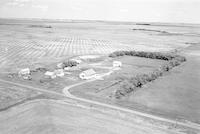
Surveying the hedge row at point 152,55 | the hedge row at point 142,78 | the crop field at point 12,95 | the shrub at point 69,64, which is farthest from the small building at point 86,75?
the hedge row at point 152,55

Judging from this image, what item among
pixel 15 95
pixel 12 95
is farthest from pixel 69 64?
pixel 12 95

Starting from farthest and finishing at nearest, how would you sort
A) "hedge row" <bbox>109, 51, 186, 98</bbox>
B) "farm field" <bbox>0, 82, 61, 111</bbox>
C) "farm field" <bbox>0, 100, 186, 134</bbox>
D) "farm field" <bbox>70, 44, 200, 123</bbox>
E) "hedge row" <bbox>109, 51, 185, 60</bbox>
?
"hedge row" <bbox>109, 51, 185, 60</bbox>
"hedge row" <bbox>109, 51, 186, 98</bbox>
"farm field" <bbox>0, 82, 61, 111</bbox>
"farm field" <bbox>70, 44, 200, 123</bbox>
"farm field" <bbox>0, 100, 186, 134</bbox>

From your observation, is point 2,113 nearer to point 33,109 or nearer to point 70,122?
point 33,109

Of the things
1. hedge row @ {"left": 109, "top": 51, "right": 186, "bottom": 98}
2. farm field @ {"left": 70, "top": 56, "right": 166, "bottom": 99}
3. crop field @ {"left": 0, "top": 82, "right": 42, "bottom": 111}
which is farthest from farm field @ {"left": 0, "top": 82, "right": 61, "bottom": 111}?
hedge row @ {"left": 109, "top": 51, "right": 186, "bottom": 98}

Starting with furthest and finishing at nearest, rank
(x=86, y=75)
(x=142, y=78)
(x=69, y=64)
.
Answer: (x=69, y=64) < (x=86, y=75) < (x=142, y=78)

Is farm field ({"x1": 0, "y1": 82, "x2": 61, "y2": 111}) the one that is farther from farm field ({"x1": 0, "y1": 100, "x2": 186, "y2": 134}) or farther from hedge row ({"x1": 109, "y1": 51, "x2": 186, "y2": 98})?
hedge row ({"x1": 109, "y1": 51, "x2": 186, "y2": 98})

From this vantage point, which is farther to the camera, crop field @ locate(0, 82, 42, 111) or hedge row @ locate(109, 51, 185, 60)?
hedge row @ locate(109, 51, 185, 60)

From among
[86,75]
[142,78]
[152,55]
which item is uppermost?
[152,55]

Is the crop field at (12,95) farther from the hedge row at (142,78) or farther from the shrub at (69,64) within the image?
the shrub at (69,64)

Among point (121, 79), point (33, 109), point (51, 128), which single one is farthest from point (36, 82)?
point (51, 128)

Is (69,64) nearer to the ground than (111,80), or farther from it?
farther from it

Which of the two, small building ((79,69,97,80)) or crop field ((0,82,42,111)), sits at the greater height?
small building ((79,69,97,80))

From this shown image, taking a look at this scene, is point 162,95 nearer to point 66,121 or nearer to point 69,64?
point 66,121
